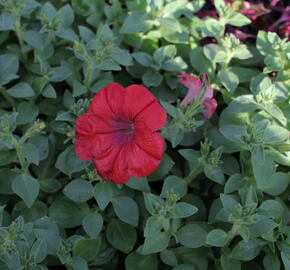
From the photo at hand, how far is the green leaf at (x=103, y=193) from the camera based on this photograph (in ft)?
4.77

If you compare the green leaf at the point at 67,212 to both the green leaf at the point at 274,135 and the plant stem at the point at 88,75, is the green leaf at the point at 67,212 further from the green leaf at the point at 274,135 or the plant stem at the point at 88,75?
the green leaf at the point at 274,135

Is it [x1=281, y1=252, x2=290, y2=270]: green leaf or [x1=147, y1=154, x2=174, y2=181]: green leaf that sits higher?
[x1=147, y1=154, x2=174, y2=181]: green leaf

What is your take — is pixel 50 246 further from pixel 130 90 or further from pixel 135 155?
pixel 130 90

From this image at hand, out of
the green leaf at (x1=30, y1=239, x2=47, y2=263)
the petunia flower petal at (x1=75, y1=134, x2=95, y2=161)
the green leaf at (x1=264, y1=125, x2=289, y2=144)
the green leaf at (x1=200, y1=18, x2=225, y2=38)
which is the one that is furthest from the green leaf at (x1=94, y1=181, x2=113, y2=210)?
the green leaf at (x1=200, y1=18, x2=225, y2=38)

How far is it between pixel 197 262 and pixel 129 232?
25cm

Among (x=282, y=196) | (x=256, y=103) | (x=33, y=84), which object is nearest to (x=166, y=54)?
(x=256, y=103)

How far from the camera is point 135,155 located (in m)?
1.38

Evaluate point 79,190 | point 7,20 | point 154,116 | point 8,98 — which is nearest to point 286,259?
point 154,116

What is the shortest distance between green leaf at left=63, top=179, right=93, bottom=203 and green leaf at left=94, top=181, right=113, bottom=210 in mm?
46

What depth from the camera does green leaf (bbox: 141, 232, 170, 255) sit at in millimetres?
1389

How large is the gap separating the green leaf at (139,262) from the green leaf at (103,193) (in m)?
0.21

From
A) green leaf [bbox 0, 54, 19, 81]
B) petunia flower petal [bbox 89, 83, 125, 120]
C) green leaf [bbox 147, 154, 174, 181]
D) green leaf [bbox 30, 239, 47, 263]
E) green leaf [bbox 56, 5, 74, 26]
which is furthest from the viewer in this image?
green leaf [bbox 56, 5, 74, 26]

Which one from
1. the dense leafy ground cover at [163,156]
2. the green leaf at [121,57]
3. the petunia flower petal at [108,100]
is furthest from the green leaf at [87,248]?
the green leaf at [121,57]

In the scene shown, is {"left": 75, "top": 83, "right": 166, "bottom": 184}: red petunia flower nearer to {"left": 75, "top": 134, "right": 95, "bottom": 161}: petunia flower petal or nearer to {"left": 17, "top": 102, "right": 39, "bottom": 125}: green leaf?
{"left": 75, "top": 134, "right": 95, "bottom": 161}: petunia flower petal
